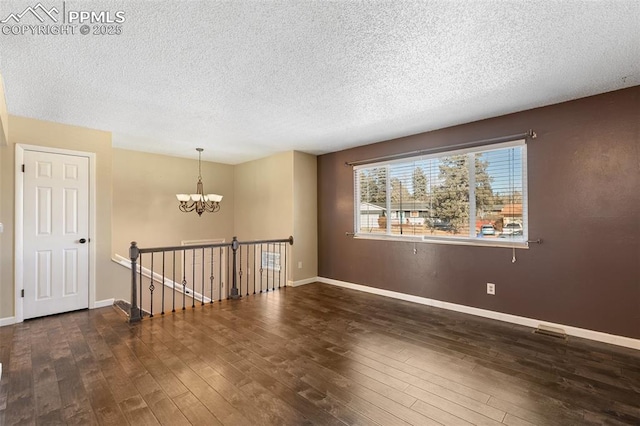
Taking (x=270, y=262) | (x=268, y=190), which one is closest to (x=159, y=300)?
(x=270, y=262)

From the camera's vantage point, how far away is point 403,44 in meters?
2.15

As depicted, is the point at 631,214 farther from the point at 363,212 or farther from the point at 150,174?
the point at 150,174

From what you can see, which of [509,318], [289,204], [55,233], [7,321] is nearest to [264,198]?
[289,204]

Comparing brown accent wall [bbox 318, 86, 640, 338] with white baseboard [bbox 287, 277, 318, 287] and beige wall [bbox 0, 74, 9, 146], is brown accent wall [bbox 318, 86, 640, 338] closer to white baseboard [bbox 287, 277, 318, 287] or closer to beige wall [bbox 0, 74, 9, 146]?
white baseboard [bbox 287, 277, 318, 287]

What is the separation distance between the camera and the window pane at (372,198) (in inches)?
195

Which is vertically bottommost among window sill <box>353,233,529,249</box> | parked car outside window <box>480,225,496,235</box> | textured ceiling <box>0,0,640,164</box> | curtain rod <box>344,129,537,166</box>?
window sill <box>353,233,529,249</box>

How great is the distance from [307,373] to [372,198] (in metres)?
3.29

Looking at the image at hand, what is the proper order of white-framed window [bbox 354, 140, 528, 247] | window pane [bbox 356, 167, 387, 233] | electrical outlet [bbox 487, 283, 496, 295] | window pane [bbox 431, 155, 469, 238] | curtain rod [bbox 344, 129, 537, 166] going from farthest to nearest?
window pane [bbox 356, 167, 387, 233]
window pane [bbox 431, 155, 469, 238]
electrical outlet [bbox 487, 283, 496, 295]
white-framed window [bbox 354, 140, 528, 247]
curtain rod [bbox 344, 129, 537, 166]

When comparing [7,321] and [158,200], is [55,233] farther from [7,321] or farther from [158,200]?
[158,200]

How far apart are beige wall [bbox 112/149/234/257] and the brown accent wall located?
4.89 meters

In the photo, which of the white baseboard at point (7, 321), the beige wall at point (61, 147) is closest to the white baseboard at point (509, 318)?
the beige wall at point (61, 147)

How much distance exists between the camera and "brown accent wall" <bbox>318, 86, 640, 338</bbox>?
9.52ft

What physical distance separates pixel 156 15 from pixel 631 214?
4479mm

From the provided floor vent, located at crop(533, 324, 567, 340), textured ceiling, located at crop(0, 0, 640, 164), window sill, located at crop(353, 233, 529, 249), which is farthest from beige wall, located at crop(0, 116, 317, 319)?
floor vent, located at crop(533, 324, 567, 340)
